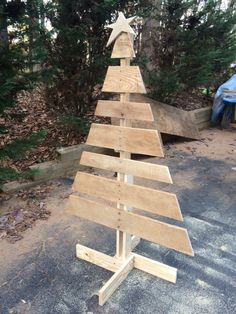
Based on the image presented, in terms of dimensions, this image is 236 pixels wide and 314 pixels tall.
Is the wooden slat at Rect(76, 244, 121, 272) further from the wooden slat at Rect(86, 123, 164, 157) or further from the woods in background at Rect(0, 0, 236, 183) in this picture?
the woods in background at Rect(0, 0, 236, 183)

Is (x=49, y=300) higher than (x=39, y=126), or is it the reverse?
(x=39, y=126)

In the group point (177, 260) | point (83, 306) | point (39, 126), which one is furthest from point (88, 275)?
point (39, 126)

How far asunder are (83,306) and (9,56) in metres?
2.15

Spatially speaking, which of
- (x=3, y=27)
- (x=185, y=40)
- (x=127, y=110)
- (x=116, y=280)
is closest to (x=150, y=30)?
(x=185, y=40)

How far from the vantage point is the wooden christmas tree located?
1.87m

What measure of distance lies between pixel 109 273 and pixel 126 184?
702 mm

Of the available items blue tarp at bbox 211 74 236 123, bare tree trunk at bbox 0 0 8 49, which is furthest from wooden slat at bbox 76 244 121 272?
blue tarp at bbox 211 74 236 123

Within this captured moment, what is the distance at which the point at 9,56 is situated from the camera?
2.75 m

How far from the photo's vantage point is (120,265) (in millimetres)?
2178

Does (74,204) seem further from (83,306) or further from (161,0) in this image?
(161,0)

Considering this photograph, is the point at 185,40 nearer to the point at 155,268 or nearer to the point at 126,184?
the point at 126,184

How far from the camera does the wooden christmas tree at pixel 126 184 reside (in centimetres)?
187

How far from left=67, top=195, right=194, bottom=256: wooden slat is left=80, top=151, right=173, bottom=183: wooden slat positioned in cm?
28

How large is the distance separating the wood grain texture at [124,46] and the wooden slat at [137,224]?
1.01 metres
